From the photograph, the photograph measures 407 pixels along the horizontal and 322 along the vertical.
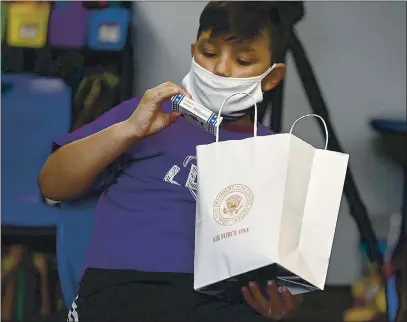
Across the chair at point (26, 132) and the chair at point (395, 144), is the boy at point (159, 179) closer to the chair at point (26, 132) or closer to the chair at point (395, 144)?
the chair at point (26, 132)

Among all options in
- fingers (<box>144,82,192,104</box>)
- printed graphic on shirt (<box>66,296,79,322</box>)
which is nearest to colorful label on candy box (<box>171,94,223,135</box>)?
fingers (<box>144,82,192,104</box>)

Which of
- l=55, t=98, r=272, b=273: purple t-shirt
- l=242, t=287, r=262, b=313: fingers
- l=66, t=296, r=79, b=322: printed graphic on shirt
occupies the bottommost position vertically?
l=66, t=296, r=79, b=322: printed graphic on shirt

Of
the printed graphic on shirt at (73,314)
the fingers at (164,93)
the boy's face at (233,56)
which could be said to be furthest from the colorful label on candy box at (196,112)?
the printed graphic on shirt at (73,314)

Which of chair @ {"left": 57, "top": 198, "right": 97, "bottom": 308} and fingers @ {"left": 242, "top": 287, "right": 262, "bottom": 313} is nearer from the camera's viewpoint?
fingers @ {"left": 242, "top": 287, "right": 262, "bottom": 313}

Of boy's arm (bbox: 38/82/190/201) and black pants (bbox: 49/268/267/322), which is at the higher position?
boy's arm (bbox: 38/82/190/201)

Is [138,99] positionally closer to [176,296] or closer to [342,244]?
[176,296]

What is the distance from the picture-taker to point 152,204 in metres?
1.09

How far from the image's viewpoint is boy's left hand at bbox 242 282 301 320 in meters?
1.00

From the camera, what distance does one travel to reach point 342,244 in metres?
1.25

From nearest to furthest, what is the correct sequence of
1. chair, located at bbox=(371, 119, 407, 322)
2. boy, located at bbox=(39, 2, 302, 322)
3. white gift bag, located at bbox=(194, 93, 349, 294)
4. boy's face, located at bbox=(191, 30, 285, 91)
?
white gift bag, located at bbox=(194, 93, 349, 294) < boy, located at bbox=(39, 2, 302, 322) < boy's face, located at bbox=(191, 30, 285, 91) < chair, located at bbox=(371, 119, 407, 322)


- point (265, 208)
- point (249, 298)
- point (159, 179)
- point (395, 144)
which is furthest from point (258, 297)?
point (395, 144)

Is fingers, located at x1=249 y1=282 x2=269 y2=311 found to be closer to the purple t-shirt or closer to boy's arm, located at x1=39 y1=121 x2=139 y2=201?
the purple t-shirt

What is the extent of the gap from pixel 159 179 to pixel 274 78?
31cm

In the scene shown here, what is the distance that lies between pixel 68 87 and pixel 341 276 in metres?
0.67
